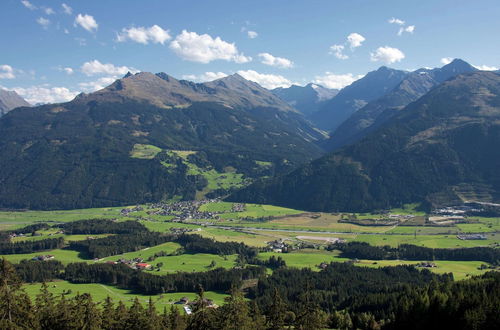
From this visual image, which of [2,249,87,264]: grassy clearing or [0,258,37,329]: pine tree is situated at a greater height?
[0,258,37,329]: pine tree

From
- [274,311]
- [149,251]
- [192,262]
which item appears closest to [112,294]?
[192,262]

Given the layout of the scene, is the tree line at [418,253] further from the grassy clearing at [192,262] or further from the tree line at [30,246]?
the tree line at [30,246]

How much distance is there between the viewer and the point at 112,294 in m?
124

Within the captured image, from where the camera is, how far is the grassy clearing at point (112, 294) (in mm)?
116688

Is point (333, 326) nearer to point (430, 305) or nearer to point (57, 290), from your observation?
point (430, 305)

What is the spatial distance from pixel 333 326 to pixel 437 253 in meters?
93.8

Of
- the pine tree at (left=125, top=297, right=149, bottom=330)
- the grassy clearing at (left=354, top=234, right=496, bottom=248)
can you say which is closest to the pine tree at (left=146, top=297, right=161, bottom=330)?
the pine tree at (left=125, top=297, right=149, bottom=330)

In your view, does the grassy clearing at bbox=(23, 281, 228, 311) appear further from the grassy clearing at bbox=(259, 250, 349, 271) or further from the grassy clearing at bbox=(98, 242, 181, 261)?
the grassy clearing at bbox=(259, 250, 349, 271)

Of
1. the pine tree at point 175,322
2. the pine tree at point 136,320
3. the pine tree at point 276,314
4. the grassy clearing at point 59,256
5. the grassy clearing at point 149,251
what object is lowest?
the grassy clearing at point 59,256

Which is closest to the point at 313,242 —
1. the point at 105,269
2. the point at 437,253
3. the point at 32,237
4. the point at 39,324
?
the point at 437,253

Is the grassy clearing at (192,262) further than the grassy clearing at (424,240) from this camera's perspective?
No

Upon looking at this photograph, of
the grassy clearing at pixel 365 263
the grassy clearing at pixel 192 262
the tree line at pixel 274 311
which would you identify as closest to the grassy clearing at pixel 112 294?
the tree line at pixel 274 311

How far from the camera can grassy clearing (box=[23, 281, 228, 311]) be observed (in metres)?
117

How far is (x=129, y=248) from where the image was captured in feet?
593
